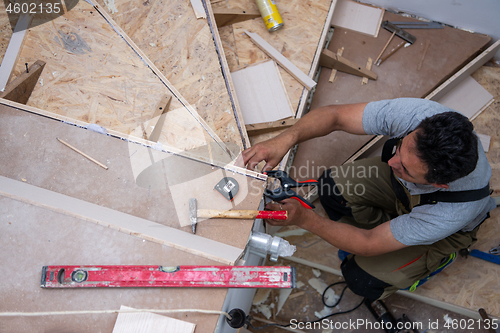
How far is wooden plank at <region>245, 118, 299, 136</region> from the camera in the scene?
7.87 feet

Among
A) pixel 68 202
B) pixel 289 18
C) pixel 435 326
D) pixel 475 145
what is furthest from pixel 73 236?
pixel 435 326

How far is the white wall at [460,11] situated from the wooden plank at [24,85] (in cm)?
281

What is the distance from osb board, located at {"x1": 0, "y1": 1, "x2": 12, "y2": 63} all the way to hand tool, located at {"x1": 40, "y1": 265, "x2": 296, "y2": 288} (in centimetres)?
153

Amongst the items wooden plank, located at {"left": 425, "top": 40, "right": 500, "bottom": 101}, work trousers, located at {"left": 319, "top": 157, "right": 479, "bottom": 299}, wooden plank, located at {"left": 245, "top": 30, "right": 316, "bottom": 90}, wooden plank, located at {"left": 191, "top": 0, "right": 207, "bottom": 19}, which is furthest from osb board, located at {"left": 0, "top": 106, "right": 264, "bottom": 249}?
wooden plank, located at {"left": 425, "top": 40, "right": 500, "bottom": 101}

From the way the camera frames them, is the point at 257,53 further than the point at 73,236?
Yes

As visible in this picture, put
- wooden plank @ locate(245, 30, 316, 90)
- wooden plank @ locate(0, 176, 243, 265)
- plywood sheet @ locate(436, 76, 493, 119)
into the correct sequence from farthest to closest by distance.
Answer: plywood sheet @ locate(436, 76, 493, 119), wooden plank @ locate(245, 30, 316, 90), wooden plank @ locate(0, 176, 243, 265)

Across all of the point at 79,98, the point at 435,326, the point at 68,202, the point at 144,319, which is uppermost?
the point at 79,98

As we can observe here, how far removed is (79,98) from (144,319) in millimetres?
1361

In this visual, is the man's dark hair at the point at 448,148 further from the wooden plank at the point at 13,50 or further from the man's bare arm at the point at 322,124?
the wooden plank at the point at 13,50

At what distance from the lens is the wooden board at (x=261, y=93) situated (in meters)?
2.49

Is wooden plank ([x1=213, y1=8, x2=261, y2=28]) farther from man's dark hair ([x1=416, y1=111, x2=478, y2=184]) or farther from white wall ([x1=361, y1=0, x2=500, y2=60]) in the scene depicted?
man's dark hair ([x1=416, y1=111, x2=478, y2=184])

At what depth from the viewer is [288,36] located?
275cm

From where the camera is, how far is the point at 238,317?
4.34ft

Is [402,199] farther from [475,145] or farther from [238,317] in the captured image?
[238,317]
